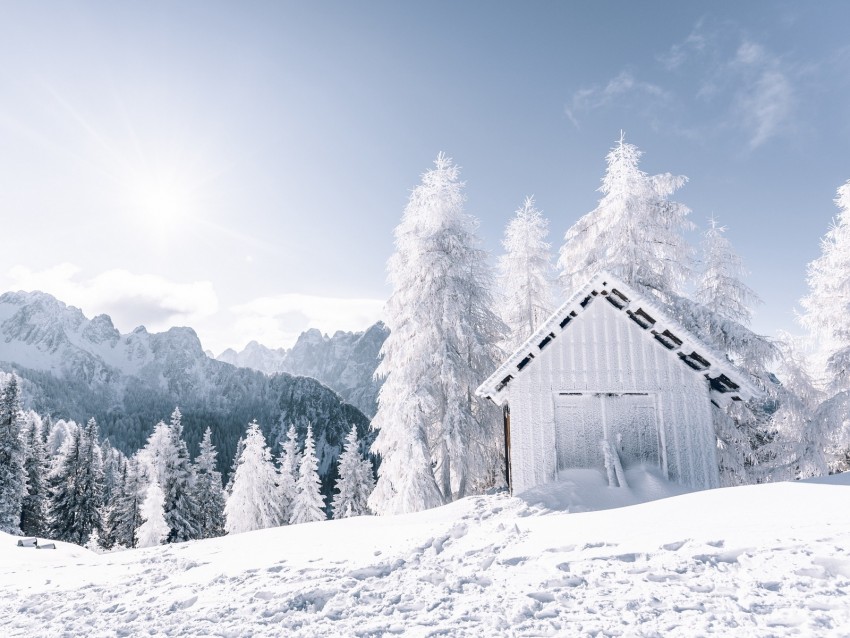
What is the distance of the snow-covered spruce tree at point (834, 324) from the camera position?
1509 centimetres

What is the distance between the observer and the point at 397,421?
18391 millimetres

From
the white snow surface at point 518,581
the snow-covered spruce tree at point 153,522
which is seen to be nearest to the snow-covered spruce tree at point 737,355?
the white snow surface at point 518,581

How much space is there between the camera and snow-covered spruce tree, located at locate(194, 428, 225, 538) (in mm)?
46344

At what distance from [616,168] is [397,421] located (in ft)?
40.6

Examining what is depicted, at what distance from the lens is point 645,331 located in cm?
1251

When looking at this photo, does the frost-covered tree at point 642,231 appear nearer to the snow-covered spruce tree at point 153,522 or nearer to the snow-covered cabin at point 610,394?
the snow-covered cabin at point 610,394

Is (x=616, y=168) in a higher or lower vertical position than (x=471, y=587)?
higher

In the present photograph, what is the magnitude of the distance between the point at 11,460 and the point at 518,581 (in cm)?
4024

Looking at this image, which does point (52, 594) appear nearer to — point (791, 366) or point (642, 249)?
point (642, 249)

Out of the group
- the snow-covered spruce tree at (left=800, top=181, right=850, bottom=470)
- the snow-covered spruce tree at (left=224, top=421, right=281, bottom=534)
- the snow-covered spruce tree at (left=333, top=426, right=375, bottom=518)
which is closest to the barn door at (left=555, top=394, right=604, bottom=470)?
the snow-covered spruce tree at (left=800, top=181, right=850, bottom=470)

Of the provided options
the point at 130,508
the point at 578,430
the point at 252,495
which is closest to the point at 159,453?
the point at 130,508

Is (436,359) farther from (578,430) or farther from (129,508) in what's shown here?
(129,508)

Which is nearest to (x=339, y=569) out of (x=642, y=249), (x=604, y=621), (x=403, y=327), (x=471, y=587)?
(x=471, y=587)

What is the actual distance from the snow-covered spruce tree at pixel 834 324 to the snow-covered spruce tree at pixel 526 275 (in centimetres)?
1009
